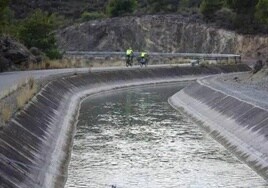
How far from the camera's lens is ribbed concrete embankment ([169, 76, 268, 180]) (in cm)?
2989

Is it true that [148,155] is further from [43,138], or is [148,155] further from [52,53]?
[52,53]

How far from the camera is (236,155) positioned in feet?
103

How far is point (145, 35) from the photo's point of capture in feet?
379

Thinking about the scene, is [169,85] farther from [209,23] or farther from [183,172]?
[183,172]

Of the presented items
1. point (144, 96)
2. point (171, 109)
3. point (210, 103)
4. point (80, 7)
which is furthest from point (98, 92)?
point (80, 7)

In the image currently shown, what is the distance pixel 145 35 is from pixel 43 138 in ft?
282

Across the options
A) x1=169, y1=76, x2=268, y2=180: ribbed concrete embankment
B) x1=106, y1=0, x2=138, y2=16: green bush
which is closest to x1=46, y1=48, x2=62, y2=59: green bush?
x1=169, y1=76, x2=268, y2=180: ribbed concrete embankment

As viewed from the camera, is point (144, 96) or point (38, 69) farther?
point (38, 69)

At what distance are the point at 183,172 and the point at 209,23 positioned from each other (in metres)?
89.3

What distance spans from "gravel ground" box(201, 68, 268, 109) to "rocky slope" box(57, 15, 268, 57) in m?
46.4

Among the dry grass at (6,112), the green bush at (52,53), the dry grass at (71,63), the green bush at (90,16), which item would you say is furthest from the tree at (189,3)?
the dry grass at (6,112)

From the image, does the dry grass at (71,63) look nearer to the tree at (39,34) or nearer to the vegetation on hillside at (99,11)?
the vegetation on hillside at (99,11)

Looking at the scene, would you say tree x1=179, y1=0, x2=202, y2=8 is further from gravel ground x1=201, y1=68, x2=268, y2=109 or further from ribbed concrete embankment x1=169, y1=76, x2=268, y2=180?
ribbed concrete embankment x1=169, y1=76, x2=268, y2=180

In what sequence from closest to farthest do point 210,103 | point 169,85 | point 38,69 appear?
point 210,103 → point 38,69 → point 169,85
